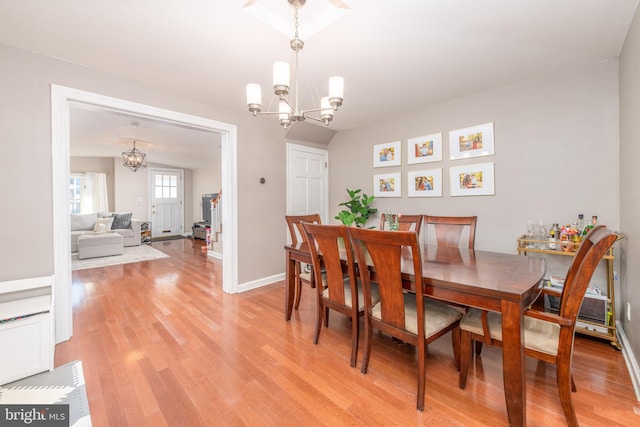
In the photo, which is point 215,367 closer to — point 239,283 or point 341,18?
point 239,283

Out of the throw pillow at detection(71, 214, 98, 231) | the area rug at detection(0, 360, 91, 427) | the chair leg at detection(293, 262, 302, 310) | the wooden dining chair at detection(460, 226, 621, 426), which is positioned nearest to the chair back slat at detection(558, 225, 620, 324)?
the wooden dining chair at detection(460, 226, 621, 426)

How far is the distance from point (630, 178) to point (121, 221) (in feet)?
27.4

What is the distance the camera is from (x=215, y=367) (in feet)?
6.12

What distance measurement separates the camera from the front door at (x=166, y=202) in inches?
311

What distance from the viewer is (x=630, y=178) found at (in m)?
1.90

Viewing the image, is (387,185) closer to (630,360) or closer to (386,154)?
(386,154)

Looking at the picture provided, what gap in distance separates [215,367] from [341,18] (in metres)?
2.53

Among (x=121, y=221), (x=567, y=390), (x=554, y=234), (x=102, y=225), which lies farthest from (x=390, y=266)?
(x=121, y=221)

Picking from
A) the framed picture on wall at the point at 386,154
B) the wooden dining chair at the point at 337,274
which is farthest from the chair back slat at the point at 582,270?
A: the framed picture on wall at the point at 386,154

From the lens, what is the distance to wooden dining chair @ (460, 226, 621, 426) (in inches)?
46.6

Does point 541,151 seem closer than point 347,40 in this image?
No

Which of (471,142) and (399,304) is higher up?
(471,142)

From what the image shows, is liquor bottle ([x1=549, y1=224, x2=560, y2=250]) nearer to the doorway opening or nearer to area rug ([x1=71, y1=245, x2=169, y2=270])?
the doorway opening

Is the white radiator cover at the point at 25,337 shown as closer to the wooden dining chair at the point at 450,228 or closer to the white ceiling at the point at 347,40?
the white ceiling at the point at 347,40
